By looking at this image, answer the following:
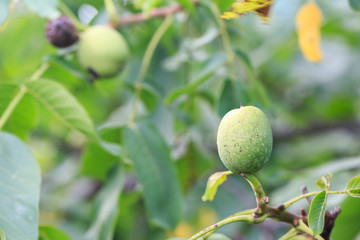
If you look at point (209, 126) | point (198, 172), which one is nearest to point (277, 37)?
point (209, 126)

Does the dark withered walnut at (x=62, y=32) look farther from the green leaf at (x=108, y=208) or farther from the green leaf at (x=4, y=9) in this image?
the green leaf at (x=108, y=208)

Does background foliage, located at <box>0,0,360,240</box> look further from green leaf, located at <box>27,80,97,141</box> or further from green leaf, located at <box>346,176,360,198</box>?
green leaf, located at <box>346,176,360,198</box>

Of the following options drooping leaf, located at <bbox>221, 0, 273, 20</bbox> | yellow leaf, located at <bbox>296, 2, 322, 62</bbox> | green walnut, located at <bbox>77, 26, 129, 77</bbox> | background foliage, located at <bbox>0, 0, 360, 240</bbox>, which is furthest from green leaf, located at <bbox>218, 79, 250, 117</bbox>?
drooping leaf, located at <bbox>221, 0, 273, 20</bbox>

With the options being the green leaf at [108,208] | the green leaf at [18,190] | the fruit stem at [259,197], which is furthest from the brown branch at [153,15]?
the fruit stem at [259,197]

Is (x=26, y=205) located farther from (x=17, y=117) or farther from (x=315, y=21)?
(x=315, y=21)

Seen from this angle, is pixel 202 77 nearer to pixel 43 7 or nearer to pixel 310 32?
pixel 310 32
